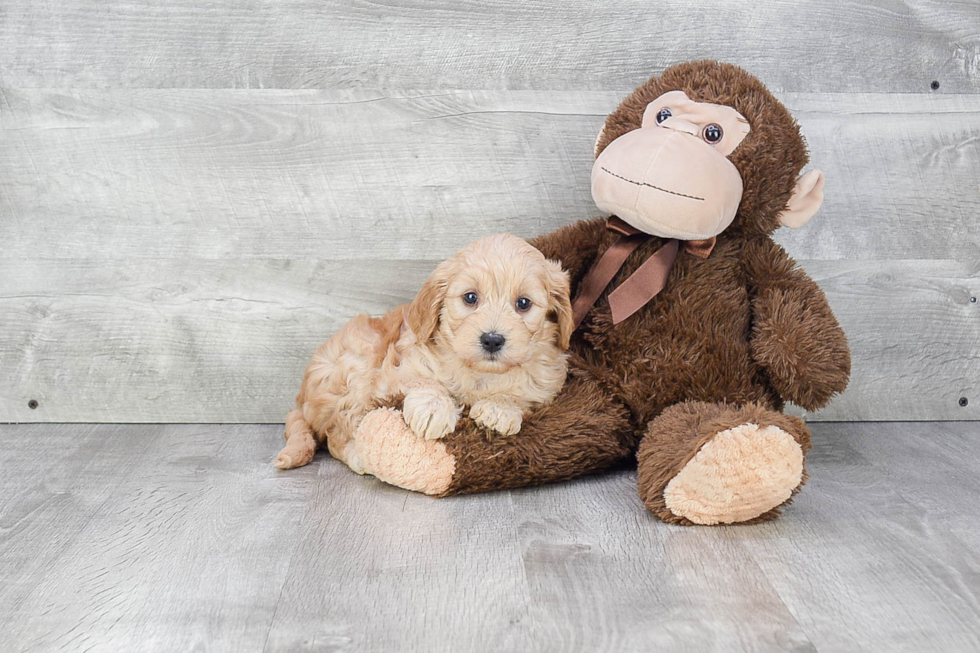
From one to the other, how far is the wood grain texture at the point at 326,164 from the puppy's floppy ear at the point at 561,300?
1.54 feet

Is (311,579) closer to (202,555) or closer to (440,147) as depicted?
(202,555)

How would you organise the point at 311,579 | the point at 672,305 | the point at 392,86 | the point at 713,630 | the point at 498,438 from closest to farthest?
1. the point at 713,630
2. the point at 311,579
3. the point at 498,438
4. the point at 672,305
5. the point at 392,86

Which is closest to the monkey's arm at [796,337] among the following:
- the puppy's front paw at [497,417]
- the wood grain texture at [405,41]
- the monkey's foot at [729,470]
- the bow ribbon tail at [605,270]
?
the monkey's foot at [729,470]

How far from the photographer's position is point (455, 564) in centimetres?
130

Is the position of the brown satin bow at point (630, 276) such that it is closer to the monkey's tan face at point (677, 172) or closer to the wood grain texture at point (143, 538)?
the monkey's tan face at point (677, 172)

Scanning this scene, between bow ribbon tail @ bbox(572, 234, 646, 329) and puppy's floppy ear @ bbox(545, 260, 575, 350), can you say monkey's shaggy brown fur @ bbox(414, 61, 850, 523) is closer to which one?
bow ribbon tail @ bbox(572, 234, 646, 329)

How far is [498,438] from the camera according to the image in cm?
156

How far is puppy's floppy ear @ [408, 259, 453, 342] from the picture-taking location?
1.54 meters

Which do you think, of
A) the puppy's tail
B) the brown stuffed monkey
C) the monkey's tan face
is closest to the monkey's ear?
the brown stuffed monkey

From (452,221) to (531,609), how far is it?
106 cm

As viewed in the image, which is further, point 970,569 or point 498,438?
point 498,438

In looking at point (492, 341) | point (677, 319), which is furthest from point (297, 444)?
point (677, 319)

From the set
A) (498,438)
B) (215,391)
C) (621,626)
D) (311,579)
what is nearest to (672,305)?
(498,438)

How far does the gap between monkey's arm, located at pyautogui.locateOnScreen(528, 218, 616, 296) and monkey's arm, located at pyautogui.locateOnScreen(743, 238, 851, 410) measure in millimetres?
313
